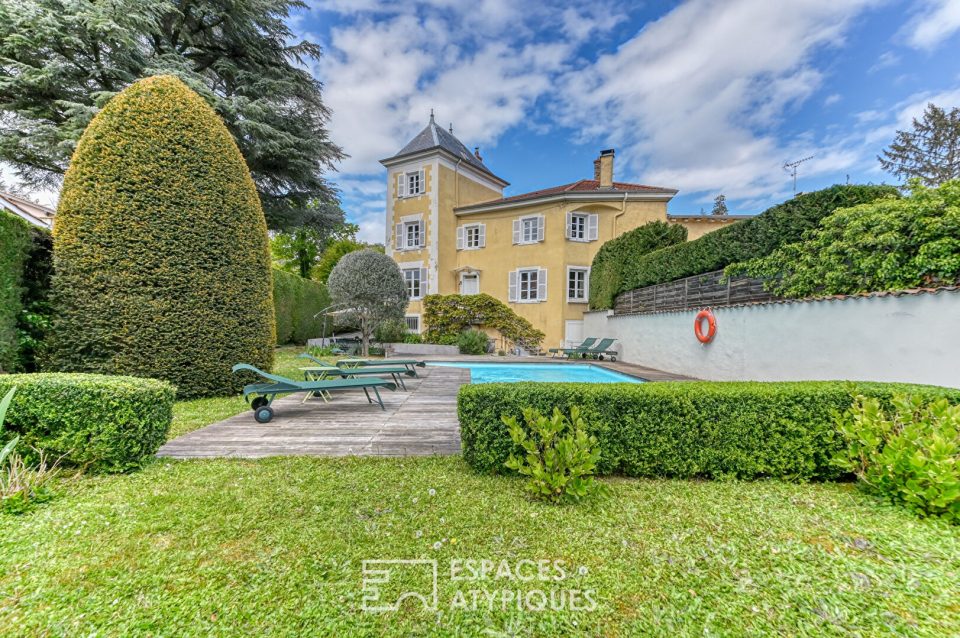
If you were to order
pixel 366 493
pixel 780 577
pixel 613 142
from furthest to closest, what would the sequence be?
pixel 613 142
pixel 366 493
pixel 780 577

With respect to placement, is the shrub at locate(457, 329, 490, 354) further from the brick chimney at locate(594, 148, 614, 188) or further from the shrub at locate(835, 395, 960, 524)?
the shrub at locate(835, 395, 960, 524)

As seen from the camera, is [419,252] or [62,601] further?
[419,252]

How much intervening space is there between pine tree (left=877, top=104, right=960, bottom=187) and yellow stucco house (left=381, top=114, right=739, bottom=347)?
19878mm

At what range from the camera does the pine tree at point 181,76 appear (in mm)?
9398

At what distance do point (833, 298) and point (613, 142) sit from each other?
1534 centimetres

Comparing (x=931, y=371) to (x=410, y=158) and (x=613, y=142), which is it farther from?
(x=410, y=158)

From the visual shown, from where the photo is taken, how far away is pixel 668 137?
52.8 ft

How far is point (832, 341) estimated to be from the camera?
18.5ft

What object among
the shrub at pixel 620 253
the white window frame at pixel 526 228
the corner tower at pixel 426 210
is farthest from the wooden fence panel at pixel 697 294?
the corner tower at pixel 426 210

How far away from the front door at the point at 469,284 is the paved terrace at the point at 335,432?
13.1 m

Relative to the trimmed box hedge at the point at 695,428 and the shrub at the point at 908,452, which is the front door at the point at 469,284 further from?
the shrub at the point at 908,452

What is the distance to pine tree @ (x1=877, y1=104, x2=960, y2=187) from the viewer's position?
23.8m

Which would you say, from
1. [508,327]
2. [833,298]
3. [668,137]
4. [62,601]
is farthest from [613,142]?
[62,601]

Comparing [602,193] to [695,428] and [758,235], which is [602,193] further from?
[695,428]
